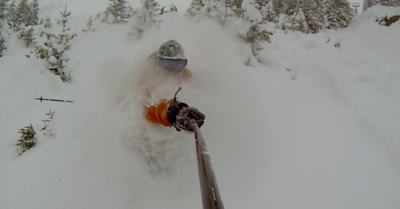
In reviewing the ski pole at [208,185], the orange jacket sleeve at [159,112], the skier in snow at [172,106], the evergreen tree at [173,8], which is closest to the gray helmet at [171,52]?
the skier in snow at [172,106]

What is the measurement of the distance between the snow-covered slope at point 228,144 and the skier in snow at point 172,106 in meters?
0.31

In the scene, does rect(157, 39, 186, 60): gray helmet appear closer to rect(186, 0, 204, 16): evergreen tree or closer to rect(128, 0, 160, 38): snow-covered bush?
rect(128, 0, 160, 38): snow-covered bush

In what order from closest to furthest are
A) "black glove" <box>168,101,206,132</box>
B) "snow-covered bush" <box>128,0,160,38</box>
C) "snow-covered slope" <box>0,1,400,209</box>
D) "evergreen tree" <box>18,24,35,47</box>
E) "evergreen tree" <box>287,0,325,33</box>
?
"black glove" <box>168,101,206,132</box> < "snow-covered slope" <box>0,1,400,209</box> < "snow-covered bush" <box>128,0,160,38</box> < "evergreen tree" <box>18,24,35,47</box> < "evergreen tree" <box>287,0,325,33</box>

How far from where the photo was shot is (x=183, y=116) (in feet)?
8.50

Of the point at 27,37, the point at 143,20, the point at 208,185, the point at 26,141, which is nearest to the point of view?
the point at 208,185

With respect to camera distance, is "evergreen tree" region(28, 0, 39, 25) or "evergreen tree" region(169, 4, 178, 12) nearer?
"evergreen tree" region(169, 4, 178, 12)

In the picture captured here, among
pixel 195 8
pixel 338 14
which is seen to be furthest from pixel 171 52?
pixel 338 14

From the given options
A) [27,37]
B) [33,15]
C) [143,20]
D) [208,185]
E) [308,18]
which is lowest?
[33,15]

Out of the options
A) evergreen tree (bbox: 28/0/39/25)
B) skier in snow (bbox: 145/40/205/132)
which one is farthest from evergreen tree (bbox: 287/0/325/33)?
evergreen tree (bbox: 28/0/39/25)

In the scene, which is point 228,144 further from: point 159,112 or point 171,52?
point 171,52

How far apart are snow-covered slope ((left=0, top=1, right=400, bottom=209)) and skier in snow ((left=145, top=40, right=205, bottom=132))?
0.31 metres

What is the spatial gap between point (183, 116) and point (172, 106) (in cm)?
36

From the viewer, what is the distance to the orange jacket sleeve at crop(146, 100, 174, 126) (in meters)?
2.98

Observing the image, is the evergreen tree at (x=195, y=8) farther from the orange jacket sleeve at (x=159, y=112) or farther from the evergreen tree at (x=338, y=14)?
the evergreen tree at (x=338, y=14)
